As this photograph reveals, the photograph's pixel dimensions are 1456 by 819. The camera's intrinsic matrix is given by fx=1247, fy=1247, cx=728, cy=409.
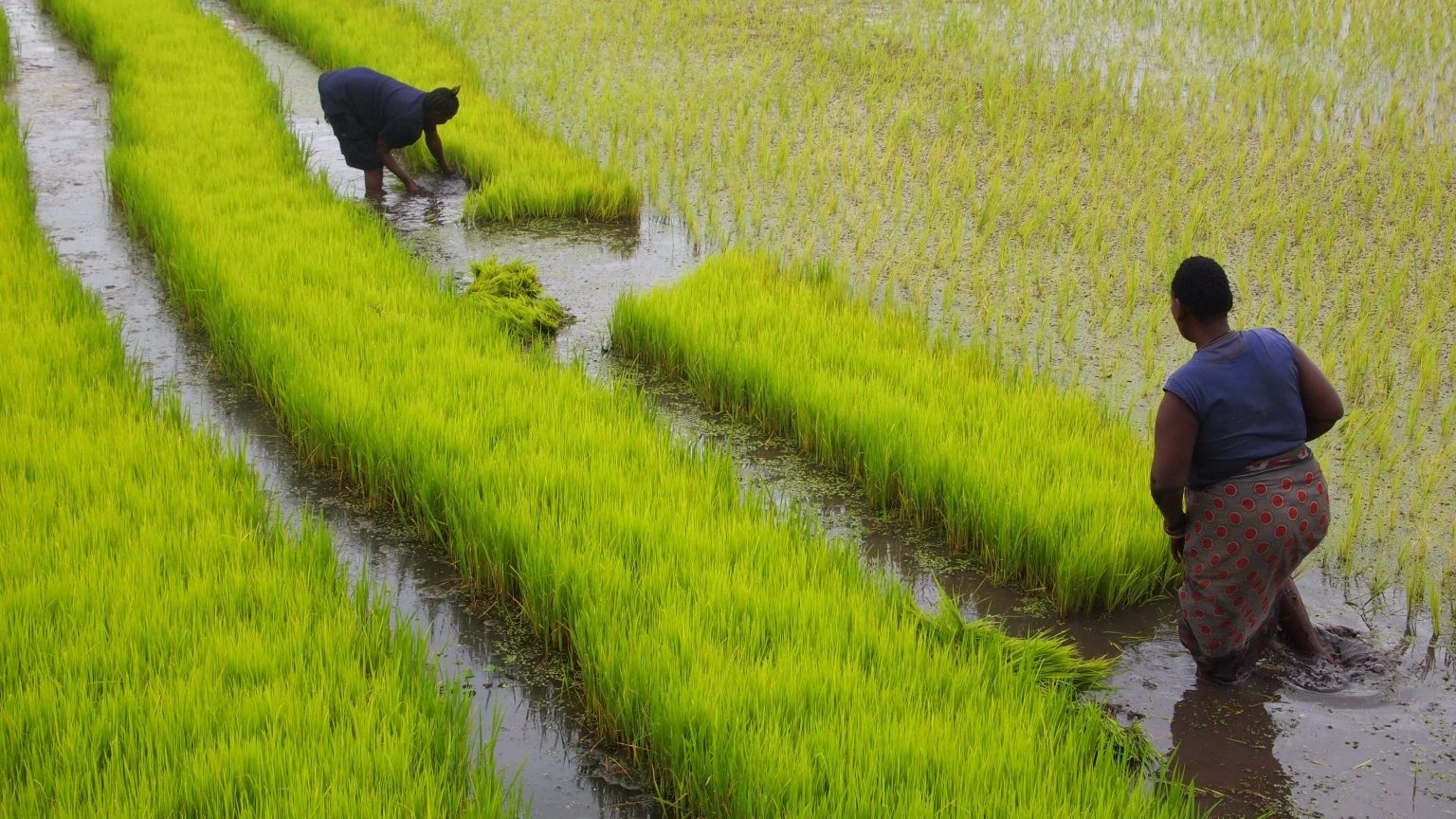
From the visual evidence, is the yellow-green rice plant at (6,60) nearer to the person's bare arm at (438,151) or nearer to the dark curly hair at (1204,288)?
the person's bare arm at (438,151)

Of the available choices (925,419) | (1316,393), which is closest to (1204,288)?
(1316,393)

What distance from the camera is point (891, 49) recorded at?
8898 millimetres

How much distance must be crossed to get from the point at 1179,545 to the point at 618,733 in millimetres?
1311

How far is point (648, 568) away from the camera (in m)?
2.90

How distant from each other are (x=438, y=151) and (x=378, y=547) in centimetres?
340

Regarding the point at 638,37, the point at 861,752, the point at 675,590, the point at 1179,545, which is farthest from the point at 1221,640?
the point at 638,37

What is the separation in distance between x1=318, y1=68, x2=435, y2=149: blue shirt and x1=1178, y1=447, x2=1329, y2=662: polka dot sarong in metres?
4.34

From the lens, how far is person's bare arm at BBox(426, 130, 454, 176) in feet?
20.3

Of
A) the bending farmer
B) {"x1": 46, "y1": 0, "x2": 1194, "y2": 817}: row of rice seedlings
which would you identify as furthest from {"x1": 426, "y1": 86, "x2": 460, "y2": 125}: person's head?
{"x1": 46, "y1": 0, "x2": 1194, "y2": 817}: row of rice seedlings

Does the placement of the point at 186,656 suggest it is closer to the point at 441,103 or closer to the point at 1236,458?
the point at 1236,458

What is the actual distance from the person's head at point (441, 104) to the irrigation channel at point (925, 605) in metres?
1.17

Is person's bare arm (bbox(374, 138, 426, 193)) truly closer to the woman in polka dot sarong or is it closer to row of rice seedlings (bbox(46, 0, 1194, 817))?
row of rice seedlings (bbox(46, 0, 1194, 817))

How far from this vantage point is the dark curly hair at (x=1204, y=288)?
2553 mm

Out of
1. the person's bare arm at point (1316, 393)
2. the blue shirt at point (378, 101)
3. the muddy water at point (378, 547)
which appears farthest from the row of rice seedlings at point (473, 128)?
the person's bare arm at point (1316, 393)
